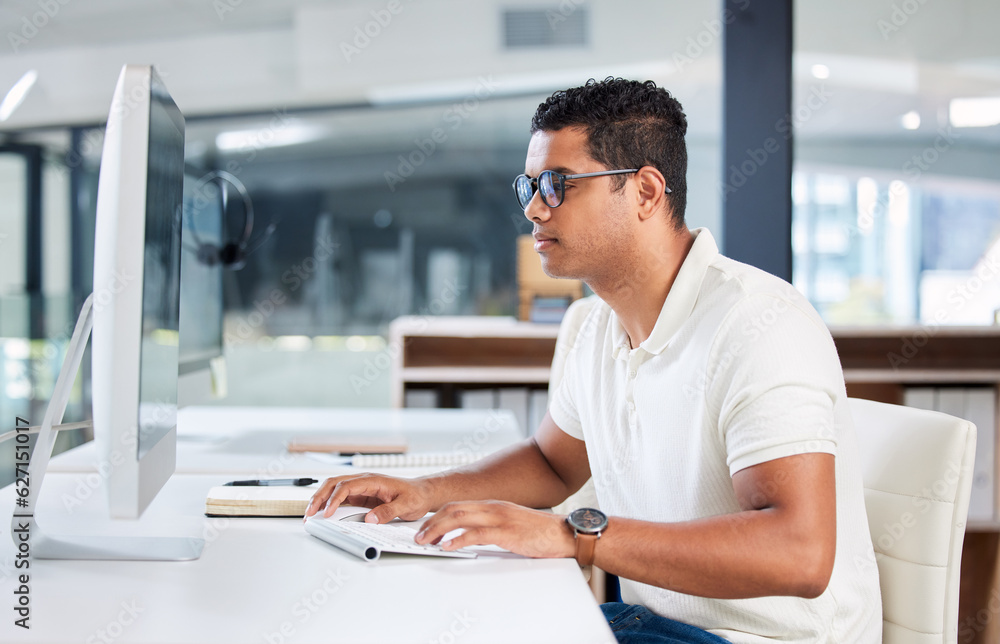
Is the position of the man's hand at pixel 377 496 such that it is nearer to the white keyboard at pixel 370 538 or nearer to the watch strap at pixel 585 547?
the white keyboard at pixel 370 538

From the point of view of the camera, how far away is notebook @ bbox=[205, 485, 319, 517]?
1214mm

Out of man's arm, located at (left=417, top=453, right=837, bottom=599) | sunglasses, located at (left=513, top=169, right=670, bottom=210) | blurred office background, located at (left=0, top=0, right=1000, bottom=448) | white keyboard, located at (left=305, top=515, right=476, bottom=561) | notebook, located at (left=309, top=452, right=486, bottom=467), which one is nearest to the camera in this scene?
man's arm, located at (left=417, top=453, right=837, bottom=599)

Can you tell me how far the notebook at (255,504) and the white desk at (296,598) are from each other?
0.10 m

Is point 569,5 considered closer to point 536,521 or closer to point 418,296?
point 418,296

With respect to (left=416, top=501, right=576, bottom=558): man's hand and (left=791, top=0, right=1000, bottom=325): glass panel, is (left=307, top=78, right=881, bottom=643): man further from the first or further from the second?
(left=791, top=0, right=1000, bottom=325): glass panel

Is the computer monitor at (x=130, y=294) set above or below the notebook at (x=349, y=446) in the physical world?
above

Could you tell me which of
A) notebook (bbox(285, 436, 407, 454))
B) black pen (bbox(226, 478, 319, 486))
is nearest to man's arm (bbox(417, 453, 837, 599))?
black pen (bbox(226, 478, 319, 486))

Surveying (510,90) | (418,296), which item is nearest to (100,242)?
(418,296)

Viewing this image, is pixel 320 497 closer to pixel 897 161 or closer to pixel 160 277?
pixel 160 277

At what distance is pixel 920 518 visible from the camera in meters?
1.10

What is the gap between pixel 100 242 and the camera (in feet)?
2.69

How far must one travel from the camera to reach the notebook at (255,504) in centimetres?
121

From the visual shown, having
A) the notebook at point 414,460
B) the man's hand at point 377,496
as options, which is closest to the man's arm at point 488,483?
the man's hand at point 377,496

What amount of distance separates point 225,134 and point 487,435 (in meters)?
2.65
